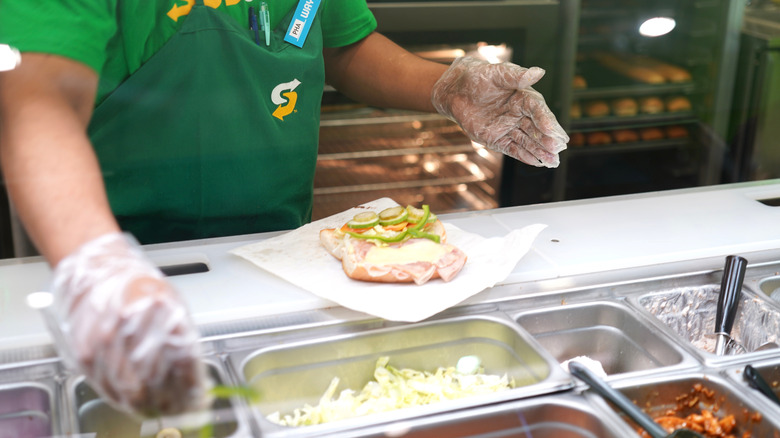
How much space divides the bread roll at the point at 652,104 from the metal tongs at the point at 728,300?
1.94m

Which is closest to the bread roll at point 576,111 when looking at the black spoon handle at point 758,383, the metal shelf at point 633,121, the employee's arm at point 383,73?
the metal shelf at point 633,121

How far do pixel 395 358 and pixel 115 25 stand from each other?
0.78 meters

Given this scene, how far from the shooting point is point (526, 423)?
1119mm

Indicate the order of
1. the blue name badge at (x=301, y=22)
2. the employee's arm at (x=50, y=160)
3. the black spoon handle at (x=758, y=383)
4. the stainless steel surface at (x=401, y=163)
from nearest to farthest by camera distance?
the employee's arm at (x=50, y=160) → the black spoon handle at (x=758, y=383) → the blue name badge at (x=301, y=22) → the stainless steel surface at (x=401, y=163)

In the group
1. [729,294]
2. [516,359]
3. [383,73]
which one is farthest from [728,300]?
[383,73]

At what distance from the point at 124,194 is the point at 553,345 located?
0.92 m

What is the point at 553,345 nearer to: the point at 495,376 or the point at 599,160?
the point at 495,376

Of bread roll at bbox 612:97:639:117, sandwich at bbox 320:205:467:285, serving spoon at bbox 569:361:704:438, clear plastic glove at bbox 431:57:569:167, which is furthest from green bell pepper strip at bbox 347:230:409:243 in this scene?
bread roll at bbox 612:97:639:117

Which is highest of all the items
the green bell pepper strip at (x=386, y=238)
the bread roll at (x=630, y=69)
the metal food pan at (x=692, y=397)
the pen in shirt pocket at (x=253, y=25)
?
the pen in shirt pocket at (x=253, y=25)

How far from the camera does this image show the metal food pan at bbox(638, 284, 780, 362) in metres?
1.42

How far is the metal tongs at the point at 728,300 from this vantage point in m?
1.37

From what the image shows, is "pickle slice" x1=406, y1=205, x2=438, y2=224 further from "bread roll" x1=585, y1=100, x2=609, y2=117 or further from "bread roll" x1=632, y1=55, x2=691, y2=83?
"bread roll" x1=585, y1=100, x2=609, y2=117

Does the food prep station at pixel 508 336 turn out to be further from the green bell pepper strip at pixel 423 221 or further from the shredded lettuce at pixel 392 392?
the green bell pepper strip at pixel 423 221

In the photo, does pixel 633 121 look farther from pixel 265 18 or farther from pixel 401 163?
pixel 265 18
